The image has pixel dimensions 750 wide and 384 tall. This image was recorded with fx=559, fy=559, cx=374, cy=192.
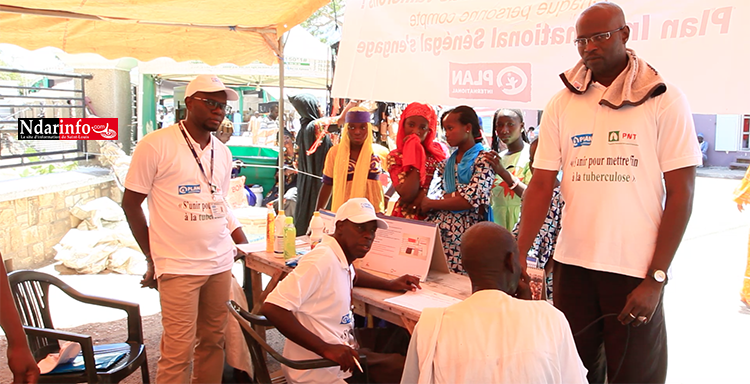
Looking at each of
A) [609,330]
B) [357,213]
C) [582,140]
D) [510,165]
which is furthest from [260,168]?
[609,330]

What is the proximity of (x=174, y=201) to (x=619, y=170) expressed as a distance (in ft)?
7.54

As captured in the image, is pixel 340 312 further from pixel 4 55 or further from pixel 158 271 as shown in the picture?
pixel 4 55

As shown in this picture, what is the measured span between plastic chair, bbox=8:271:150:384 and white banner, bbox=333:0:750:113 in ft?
7.25

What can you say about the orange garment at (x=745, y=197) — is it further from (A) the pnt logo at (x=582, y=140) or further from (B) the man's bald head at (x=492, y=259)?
(B) the man's bald head at (x=492, y=259)

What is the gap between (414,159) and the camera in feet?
12.5

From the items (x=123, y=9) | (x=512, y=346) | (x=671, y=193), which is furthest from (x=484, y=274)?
(x=123, y=9)

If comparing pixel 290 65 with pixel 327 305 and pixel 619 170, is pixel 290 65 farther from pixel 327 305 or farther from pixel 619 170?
pixel 619 170

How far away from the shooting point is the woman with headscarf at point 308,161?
6.49 meters

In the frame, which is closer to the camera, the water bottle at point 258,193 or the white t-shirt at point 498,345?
the white t-shirt at point 498,345

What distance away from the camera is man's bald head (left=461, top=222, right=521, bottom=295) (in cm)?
173

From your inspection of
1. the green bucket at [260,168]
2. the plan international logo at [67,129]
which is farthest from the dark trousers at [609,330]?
the green bucket at [260,168]

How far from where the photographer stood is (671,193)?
207 centimetres

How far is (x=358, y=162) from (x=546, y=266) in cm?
159

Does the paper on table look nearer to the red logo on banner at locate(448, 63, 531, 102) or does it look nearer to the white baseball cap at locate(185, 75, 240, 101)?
the red logo on banner at locate(448, 63, 531, 102)
